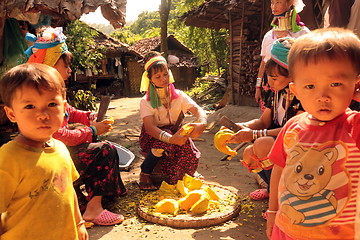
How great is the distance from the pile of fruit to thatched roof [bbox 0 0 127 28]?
248 centimetres

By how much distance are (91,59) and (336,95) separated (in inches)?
487

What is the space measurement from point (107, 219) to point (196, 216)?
0.82 meters

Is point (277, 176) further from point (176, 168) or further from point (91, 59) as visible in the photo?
point (91, 59)

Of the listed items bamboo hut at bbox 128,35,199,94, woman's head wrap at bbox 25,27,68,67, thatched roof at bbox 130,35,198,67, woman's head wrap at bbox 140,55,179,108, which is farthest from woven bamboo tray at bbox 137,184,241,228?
thatched roof at bbox 130,35,198,67

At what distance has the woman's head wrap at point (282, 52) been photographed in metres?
2.47

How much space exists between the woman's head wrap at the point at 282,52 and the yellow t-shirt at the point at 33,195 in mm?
1665

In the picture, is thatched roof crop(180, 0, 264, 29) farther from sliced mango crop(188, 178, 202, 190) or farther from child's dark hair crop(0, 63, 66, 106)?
child's dark hair crop(0, 63, 66, 106)

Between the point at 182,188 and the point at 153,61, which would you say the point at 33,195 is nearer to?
the point at 182,188

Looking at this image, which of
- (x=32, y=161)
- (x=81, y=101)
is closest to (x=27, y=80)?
(x=32, y=161)

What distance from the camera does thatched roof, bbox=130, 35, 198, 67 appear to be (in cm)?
2320

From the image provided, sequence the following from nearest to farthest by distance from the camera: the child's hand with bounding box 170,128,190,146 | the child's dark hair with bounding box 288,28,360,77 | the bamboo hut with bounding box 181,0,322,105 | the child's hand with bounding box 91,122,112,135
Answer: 1. the child's dark hair with bounding box 288,28,360,77
2. the child's hand with bounding box 91,122,112,135
3. the child's hand with bounding box 170,128,190,146
4. the bamboo hut with bounding box 181,0,322,105

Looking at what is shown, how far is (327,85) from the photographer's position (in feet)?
4.35

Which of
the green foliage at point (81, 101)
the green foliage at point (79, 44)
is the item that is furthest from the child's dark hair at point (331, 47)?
the green foliage at point (79, 44)

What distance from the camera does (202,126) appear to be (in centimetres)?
371
